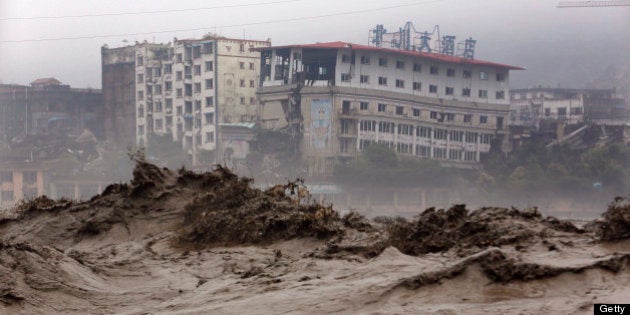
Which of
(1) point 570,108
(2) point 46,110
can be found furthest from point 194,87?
(1) point 570,108

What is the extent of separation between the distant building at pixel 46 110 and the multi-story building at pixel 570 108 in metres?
40.8

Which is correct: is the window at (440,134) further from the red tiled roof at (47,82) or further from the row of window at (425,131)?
the red tiled roof at (47,82)

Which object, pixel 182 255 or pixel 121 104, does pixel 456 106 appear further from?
pixel 182 255

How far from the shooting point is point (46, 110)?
295ft

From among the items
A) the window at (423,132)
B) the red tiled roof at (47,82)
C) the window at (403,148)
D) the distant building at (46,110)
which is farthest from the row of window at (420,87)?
the red tiled roof at (47,82)

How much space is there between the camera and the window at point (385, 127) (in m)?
76.2

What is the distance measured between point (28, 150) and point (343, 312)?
3134 inches

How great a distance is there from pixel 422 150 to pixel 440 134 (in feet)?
8.35

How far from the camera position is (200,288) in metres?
9.70

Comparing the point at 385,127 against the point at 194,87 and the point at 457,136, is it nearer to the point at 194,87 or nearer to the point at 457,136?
the point at 457,136

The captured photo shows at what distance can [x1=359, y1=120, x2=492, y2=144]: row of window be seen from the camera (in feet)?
248

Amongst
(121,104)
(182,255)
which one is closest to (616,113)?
(121,104)

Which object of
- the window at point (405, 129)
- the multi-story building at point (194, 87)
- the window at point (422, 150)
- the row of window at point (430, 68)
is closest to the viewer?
the row of window at point (430, 68)

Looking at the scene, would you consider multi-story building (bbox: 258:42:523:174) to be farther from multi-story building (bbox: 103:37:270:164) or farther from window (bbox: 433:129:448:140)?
multi-story building (bbox: 103:37:270:164)
